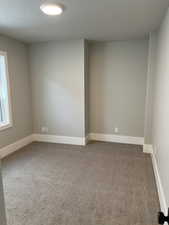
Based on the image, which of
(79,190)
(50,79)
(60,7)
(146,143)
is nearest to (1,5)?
(60,7)

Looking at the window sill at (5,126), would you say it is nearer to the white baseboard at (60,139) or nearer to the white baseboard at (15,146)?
the white baseboard at (15,146)

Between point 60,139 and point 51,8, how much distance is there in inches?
125

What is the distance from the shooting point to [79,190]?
253cm

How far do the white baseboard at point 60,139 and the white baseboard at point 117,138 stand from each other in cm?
45

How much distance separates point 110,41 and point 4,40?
2.45 meters

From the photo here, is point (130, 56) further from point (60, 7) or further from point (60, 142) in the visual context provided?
point (60, 142)

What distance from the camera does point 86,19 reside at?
→ 8.87ft

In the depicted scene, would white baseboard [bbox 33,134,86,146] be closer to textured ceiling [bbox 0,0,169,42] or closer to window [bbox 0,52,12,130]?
window [bbox 0,52,12,130]

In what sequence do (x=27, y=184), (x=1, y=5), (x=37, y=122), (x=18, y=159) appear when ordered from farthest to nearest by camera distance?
(x=37, y=122)
(x=18, y=159)
(x=27, y=184)
(x=1, y=5)

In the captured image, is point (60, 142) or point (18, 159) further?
point (60, 142)

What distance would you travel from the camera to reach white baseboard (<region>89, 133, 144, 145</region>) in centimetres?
440

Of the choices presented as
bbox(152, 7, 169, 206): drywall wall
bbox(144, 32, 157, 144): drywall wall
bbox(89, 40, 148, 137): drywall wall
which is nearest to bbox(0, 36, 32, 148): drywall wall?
bbox(89, 40, 148, 137): drywall wall

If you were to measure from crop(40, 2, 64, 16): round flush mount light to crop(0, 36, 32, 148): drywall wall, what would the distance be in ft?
5.81

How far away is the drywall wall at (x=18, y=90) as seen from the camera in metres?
3.82
